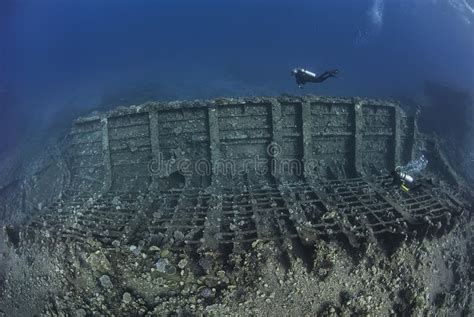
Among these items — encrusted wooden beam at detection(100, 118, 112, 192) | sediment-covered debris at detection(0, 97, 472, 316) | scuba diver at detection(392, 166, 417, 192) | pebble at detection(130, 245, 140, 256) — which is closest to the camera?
sediment-covered debris at detection(0, 97, 472, 316)

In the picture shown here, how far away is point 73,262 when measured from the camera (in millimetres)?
6148

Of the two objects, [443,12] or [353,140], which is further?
[443,12]

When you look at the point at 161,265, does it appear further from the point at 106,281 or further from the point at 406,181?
the point at 406,181

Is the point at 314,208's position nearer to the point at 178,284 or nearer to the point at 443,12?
the point at 178,284

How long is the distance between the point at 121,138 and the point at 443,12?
75.8 m

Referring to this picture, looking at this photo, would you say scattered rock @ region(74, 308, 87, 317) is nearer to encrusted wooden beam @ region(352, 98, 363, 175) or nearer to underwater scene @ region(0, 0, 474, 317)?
underwater scene @ region(0, 0, 474, 317)

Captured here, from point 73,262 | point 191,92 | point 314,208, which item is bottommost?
point 73,262

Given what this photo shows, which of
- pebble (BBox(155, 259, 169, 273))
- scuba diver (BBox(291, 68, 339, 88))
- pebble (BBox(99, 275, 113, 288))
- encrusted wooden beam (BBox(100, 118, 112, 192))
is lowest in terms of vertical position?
pebble (BBox(99, 275, 113, 288))

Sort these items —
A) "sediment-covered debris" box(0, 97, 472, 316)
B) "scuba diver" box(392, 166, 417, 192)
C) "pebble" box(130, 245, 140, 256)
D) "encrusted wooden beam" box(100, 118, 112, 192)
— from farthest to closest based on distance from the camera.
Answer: "encrusted wooden beam" box(100, 118, 112, 192) → "scuba diver" box(392, 166, 417, 192) → "pebble" box(130, 245, 140, 256) → "sediment-covered debris" box(0, 97, 472, 316)

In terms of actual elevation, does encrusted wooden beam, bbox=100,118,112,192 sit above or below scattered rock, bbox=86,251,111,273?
above

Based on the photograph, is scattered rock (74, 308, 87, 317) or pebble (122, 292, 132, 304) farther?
scattered rock (74, 308, 87, 317)

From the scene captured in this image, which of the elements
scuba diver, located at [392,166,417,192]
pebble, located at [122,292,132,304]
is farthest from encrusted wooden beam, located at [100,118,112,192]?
scuba diver, located at [392,166,417,192]

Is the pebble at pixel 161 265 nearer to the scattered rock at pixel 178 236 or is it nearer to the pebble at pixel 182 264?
the pebble at pixel 182 264

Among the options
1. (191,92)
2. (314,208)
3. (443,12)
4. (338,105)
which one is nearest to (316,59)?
(443,12)
